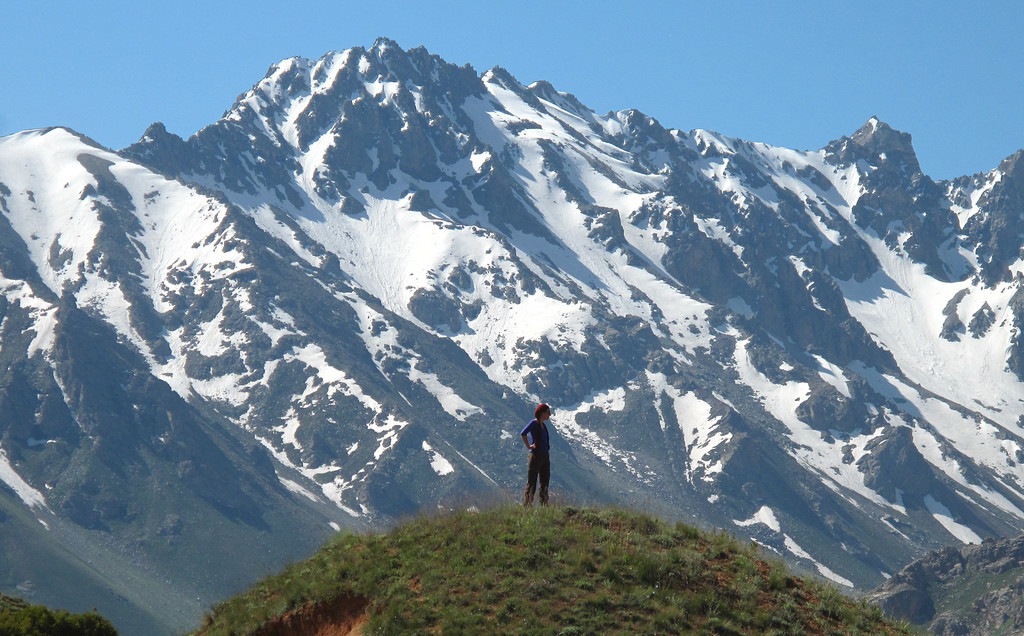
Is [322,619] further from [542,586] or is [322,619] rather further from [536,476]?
[536,476]

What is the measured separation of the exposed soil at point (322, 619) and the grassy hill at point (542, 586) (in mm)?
31

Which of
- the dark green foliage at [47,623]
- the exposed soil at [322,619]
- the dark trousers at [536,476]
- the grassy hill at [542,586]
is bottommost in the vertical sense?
the dark green foliage at [47,623]

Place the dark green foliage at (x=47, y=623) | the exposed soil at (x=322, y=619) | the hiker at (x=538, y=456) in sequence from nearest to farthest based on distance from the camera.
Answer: the exposed soil at (x=322, y=619) → the dark green foliage at (x=47, y=623) → the hiker at (x=538, y=456)

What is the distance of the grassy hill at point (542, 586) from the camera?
26.5 meters

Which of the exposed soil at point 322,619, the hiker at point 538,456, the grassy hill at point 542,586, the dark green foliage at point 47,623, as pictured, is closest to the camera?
the grassy hill at point 542,586

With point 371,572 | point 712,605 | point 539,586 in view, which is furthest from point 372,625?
point 712,605

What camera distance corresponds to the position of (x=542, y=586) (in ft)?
89.8

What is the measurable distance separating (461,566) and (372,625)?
277cm

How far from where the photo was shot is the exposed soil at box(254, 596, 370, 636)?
27.6 metres

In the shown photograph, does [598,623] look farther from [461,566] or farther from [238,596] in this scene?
[238,596]

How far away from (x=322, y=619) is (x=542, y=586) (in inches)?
209

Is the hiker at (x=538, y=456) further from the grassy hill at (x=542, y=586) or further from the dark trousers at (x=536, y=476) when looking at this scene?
the grassy hill at (x=542, y=586)

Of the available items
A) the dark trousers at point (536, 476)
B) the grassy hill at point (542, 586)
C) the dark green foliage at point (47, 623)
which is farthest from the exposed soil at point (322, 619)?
the dark trousers at point (536, 476)

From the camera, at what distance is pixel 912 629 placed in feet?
97.4
